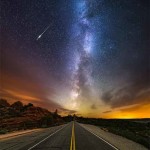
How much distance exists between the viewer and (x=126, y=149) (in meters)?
14.5

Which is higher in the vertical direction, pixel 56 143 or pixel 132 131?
pixel 132 131

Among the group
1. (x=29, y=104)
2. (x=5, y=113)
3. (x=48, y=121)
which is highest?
(x=29, y=104)

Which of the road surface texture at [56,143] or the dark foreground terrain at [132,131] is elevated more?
the dark foreground terrain at [132,131]

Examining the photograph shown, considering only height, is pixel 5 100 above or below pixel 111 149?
above

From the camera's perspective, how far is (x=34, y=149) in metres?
14.7

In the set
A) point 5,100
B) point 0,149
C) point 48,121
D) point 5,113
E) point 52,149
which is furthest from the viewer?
point 5,100

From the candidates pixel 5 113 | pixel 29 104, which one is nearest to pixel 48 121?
pixel 5 113

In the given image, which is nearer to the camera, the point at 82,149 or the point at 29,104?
the point at 82,149

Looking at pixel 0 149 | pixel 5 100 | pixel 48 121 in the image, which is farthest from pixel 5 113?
pixel 0 149

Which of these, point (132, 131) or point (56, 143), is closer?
point (56, 143)

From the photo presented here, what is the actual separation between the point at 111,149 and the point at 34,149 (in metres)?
5.19

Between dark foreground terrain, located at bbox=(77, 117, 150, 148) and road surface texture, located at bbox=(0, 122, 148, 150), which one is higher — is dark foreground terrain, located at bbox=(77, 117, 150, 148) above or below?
above

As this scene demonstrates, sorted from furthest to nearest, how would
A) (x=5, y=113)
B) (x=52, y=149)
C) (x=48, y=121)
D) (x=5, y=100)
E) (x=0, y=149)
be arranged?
1. (x=5, y=100)
2. (x=5, y=113)
3. (x=48, y=121)
4. (x=0, y=149)
5. (x=52, y=149)

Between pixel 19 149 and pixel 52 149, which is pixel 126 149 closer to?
pixel 52 149
